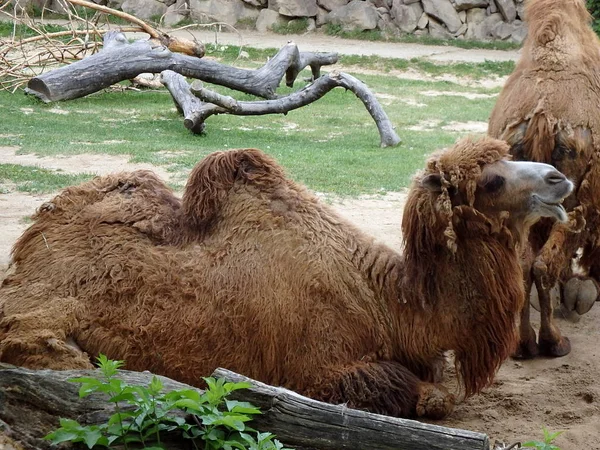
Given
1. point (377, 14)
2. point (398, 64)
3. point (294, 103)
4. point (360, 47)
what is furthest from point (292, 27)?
point (294, 103)

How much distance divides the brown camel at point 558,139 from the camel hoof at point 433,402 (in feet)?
4.82

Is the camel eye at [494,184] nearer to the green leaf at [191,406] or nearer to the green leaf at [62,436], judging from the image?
the green leaf at [191,406]

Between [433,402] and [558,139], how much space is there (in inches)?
86.1

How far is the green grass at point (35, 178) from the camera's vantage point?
340 inches

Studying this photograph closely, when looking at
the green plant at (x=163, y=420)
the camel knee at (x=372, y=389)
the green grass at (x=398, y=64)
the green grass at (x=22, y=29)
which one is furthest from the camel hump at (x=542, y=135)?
the green grass at (x=22, y=29)

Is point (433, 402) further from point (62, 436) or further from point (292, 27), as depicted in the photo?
point (292, 27)

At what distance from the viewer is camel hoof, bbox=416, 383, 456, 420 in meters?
4.15

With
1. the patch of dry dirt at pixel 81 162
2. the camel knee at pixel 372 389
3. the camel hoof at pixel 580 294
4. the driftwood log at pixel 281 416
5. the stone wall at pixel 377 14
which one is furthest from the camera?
the stone wall at pixel 377 14

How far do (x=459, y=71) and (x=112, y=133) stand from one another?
31.9 ft

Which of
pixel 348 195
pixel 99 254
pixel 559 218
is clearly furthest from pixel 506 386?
pixel 348 195

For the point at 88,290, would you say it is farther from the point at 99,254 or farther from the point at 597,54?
the point at 597,54

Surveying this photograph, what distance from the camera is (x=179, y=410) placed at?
10.2ft

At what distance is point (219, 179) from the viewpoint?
4.37 m

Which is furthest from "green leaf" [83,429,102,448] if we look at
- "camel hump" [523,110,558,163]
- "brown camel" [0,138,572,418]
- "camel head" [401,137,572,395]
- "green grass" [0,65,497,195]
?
"green grass" [0,65,497,195]
